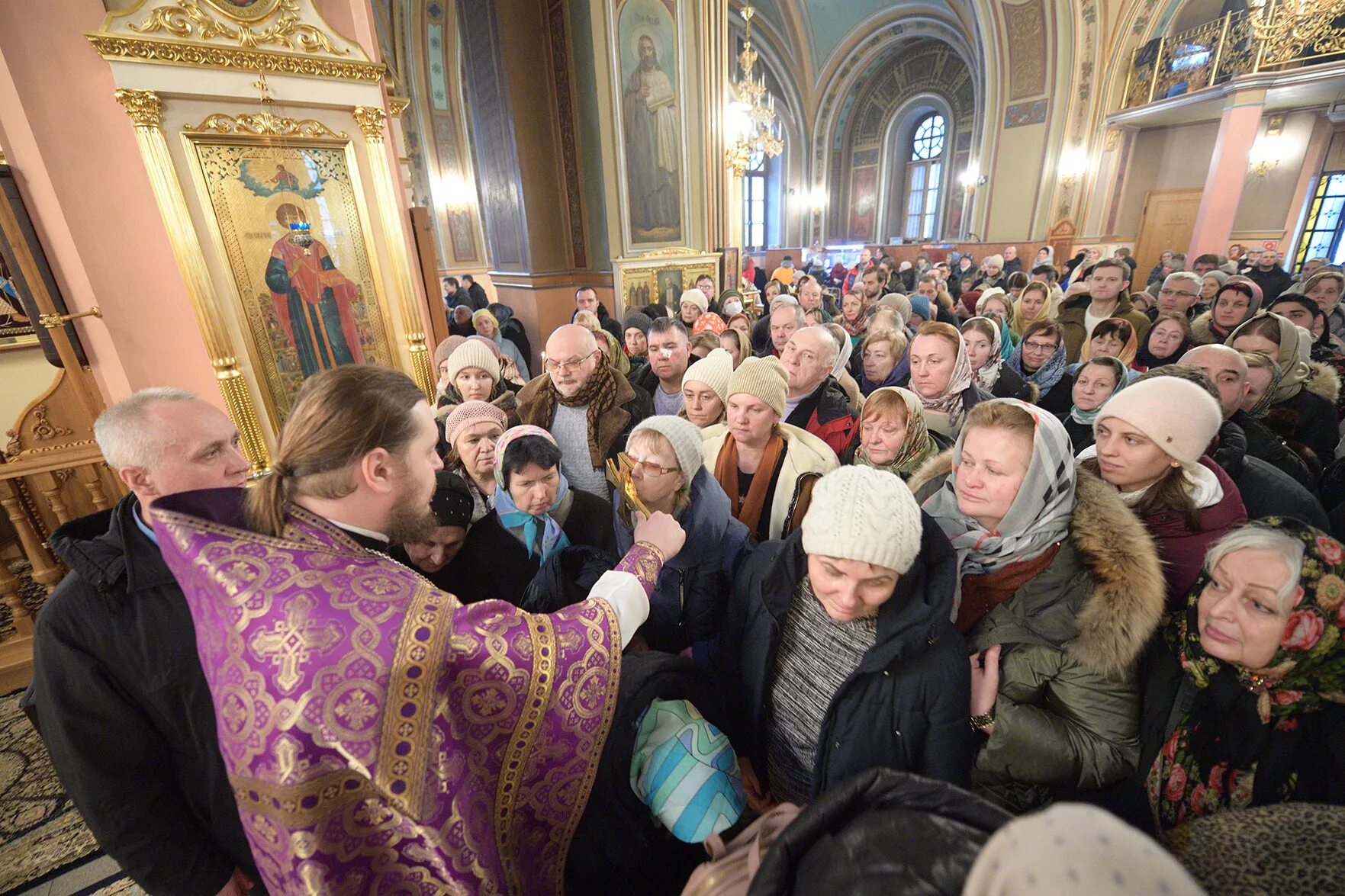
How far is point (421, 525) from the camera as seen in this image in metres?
1.33

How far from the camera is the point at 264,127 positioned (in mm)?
3400

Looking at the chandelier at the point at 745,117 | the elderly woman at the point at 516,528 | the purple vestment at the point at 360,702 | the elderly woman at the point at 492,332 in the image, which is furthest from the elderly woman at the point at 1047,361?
the chandelier at the point at 745,117

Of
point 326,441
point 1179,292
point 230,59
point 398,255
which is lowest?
point 1179,292

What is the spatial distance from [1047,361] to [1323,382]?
1.41 metres

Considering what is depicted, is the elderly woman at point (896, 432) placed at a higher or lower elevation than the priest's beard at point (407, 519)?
lower

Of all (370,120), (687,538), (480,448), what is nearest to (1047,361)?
(687,538)

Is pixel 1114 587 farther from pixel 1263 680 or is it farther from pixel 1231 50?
pixel 1231 50

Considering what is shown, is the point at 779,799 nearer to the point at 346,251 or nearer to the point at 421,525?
the point at 421,525

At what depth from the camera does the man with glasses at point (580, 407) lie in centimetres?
289

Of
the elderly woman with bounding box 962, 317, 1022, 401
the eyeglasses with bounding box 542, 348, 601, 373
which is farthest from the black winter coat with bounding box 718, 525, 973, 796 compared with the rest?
the elderly woman with bounding box 962, 317, 1022, 401

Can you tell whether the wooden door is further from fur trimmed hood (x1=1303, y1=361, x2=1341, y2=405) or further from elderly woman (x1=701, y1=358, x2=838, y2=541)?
elderly woman (x1=701, y1=358, x2=838, y2=541)

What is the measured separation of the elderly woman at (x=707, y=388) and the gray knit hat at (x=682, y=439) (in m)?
0.97

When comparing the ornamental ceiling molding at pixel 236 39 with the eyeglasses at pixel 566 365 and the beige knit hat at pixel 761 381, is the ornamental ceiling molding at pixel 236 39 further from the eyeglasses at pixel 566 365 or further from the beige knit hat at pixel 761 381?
the beige knit hat at pixel 761 381

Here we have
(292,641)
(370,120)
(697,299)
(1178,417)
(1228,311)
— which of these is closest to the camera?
(292,641)
